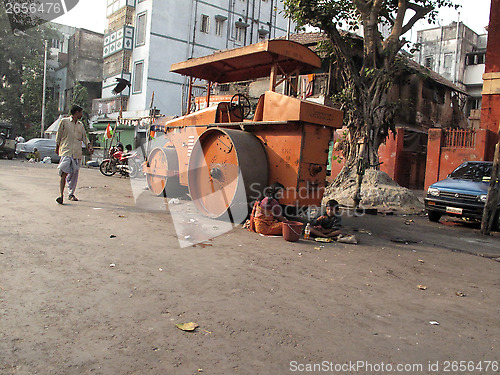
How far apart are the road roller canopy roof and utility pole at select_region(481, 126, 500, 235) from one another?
3.85 m

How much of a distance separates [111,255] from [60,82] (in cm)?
3975

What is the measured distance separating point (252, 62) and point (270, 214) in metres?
3.33

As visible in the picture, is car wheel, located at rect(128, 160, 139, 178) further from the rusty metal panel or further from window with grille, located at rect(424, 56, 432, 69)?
window with grille, located at rect(424, 56, 432, 69)

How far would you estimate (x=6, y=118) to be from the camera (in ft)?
122

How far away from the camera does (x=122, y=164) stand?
15.4 meters

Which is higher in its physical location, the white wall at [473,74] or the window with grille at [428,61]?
the window with grille at [428,61]

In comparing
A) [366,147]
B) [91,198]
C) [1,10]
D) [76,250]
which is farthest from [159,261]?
[1,10]

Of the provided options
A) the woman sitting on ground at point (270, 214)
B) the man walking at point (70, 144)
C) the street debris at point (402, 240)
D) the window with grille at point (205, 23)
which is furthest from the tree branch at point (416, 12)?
the window with grille at point (205, 23)

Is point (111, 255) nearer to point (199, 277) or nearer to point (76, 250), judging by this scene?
point (76, 250)

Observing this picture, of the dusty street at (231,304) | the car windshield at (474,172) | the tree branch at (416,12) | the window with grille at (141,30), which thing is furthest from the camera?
the window with grille at (141,30)

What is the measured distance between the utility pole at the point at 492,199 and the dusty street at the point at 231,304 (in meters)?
2.23

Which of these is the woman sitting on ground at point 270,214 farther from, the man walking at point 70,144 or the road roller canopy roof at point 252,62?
the man walking at point 70,144

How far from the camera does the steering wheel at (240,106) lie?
8.25 m

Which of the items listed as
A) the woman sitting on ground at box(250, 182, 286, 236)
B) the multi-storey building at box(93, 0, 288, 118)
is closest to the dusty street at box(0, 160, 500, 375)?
the woman sitting on ground at box(250, 182, 286, 236)
